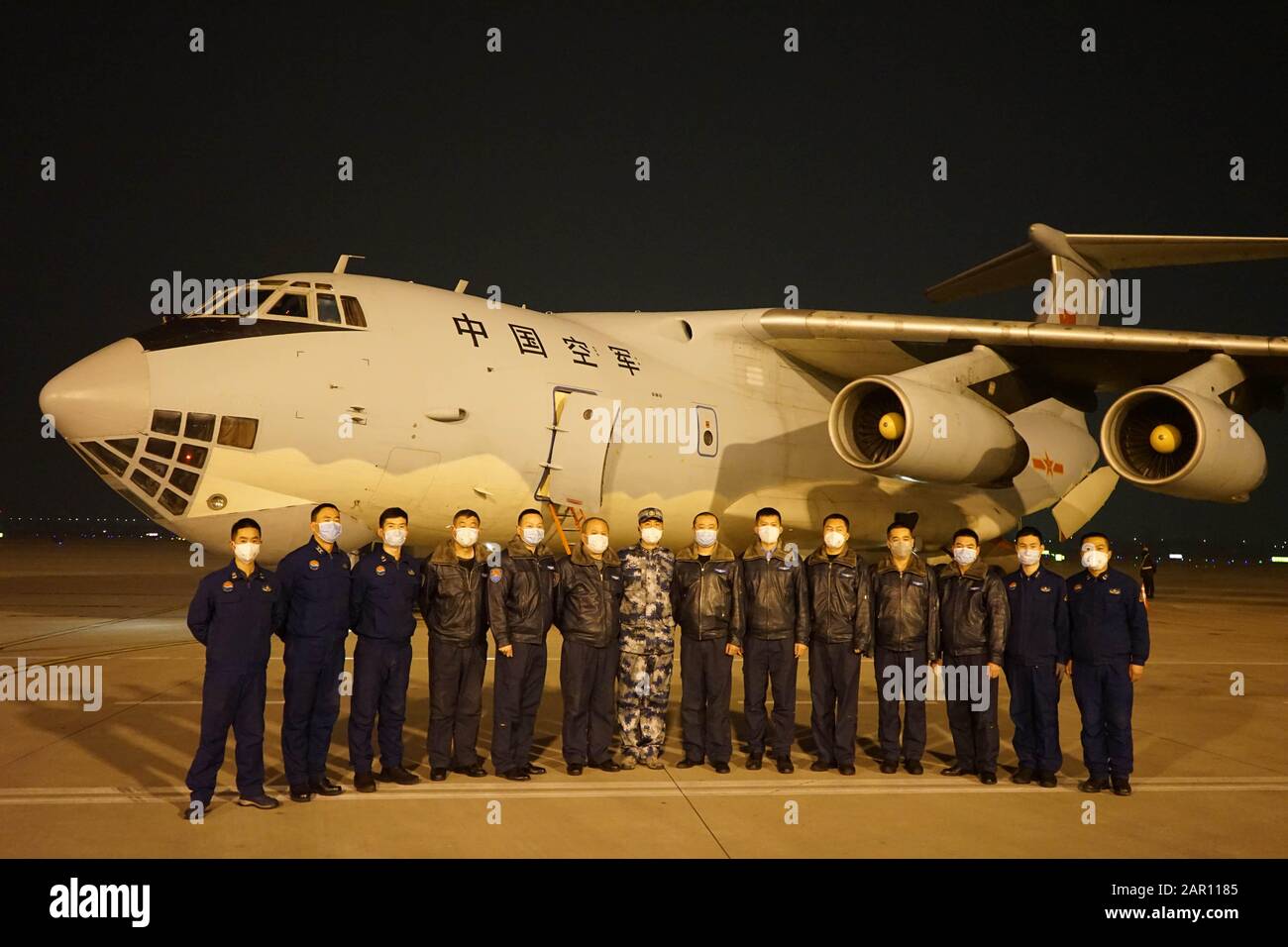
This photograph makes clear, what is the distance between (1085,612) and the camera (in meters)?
6.38

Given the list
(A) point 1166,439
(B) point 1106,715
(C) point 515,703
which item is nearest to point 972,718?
(B) point 1106,715

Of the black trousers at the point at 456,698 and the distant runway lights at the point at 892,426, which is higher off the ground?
the distant runway lights at the point at 892,426

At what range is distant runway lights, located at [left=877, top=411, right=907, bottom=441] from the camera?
10070mm

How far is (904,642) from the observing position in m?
6.80

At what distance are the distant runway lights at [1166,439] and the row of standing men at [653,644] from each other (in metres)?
3.55

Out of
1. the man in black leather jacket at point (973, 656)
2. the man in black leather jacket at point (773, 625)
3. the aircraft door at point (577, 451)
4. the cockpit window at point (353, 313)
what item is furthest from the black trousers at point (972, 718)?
the cockpit window at point (353, 313)

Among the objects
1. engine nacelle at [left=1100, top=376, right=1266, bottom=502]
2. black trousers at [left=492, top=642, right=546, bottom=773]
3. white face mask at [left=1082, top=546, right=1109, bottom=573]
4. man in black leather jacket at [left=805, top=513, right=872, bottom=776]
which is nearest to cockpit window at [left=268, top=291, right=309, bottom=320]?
black trousers at [left=492, top=642, right=546, bottom=773]

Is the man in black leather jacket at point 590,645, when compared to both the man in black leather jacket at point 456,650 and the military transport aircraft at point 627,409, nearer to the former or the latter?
the man in black leather jacket at point 456,650

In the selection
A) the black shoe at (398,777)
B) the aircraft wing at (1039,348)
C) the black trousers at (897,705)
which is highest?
the aircraft wing at (1039,348)

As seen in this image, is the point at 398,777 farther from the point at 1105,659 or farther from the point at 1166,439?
the point at 1166,439

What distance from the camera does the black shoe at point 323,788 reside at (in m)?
5.84

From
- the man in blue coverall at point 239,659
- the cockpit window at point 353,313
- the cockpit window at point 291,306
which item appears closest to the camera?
the man in blue coverall at point 239,659
